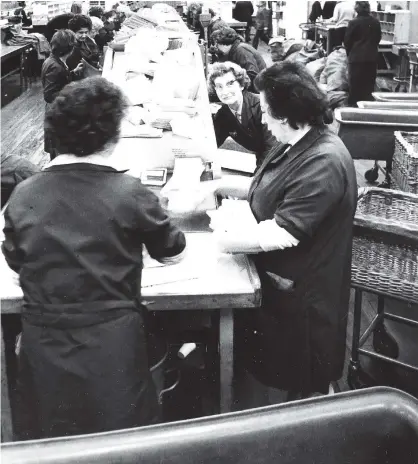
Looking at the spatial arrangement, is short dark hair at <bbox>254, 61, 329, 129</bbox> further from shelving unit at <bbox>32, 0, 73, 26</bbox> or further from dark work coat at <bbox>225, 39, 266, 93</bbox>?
shelving unit at <bbox>32, 0, 73, 26</bbox>

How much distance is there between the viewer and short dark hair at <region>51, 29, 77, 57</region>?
5145mm

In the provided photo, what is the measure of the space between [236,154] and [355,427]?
8.11 feet

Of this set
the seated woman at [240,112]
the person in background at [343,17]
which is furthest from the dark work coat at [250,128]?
the person in background at [343,17]

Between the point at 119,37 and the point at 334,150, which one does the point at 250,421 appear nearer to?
the point at 334,150

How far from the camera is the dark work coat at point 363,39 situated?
7.71m

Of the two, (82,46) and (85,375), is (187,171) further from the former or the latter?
(82,46)

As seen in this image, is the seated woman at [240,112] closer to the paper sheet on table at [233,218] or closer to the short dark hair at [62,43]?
the paper sheet on table at [233,218]

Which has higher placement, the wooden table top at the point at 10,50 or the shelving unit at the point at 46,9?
the shelving unit at the point at 46,9

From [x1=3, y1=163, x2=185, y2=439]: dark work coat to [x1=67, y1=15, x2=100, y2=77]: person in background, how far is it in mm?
4046

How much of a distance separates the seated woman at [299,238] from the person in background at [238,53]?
3.57 m

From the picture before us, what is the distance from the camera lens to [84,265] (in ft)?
5.25

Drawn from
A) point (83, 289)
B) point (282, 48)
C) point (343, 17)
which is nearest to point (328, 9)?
point (343, 17)

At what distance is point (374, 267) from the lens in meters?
2.46

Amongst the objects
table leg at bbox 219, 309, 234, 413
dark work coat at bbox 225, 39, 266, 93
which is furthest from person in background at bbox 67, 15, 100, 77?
table leg at bbox 219, 309, 234, 413
